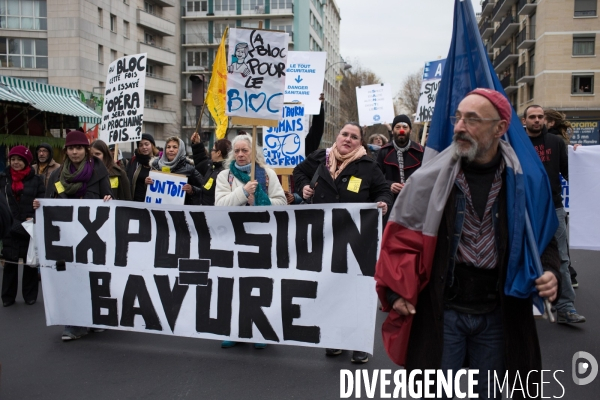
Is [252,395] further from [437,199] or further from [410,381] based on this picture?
[437,199]

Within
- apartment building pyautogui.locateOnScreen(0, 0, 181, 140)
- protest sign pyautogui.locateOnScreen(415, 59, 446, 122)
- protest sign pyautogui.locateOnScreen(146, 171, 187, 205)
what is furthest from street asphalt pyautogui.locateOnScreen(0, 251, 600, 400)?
apartment building pyautogui.locateOnScreen(0, 0, 181, 140)

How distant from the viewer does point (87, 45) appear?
41500 mm

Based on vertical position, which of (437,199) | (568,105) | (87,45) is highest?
(87,45)

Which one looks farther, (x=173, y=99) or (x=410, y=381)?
(x=173, y=99)

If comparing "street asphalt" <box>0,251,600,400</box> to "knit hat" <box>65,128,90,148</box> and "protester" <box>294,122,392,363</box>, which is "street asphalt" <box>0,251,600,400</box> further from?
"knit hat" <box>65,128,90,148</box>

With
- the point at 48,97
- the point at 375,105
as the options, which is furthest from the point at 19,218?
the point at 48,97

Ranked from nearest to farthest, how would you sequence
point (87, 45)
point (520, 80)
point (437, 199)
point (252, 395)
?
point (437, 199) → point (252, 395) → point (87, 45) → point (520, 80)

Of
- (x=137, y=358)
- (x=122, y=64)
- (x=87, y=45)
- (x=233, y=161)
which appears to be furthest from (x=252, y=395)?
(x=87, y=45)

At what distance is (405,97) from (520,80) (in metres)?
35.5

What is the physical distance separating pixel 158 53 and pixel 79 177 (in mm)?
51047

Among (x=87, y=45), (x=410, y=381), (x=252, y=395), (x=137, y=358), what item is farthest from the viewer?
(x=87, y=45)

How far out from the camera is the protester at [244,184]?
17.3ft

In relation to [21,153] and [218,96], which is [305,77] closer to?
[218,96]

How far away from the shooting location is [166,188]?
8047mm
